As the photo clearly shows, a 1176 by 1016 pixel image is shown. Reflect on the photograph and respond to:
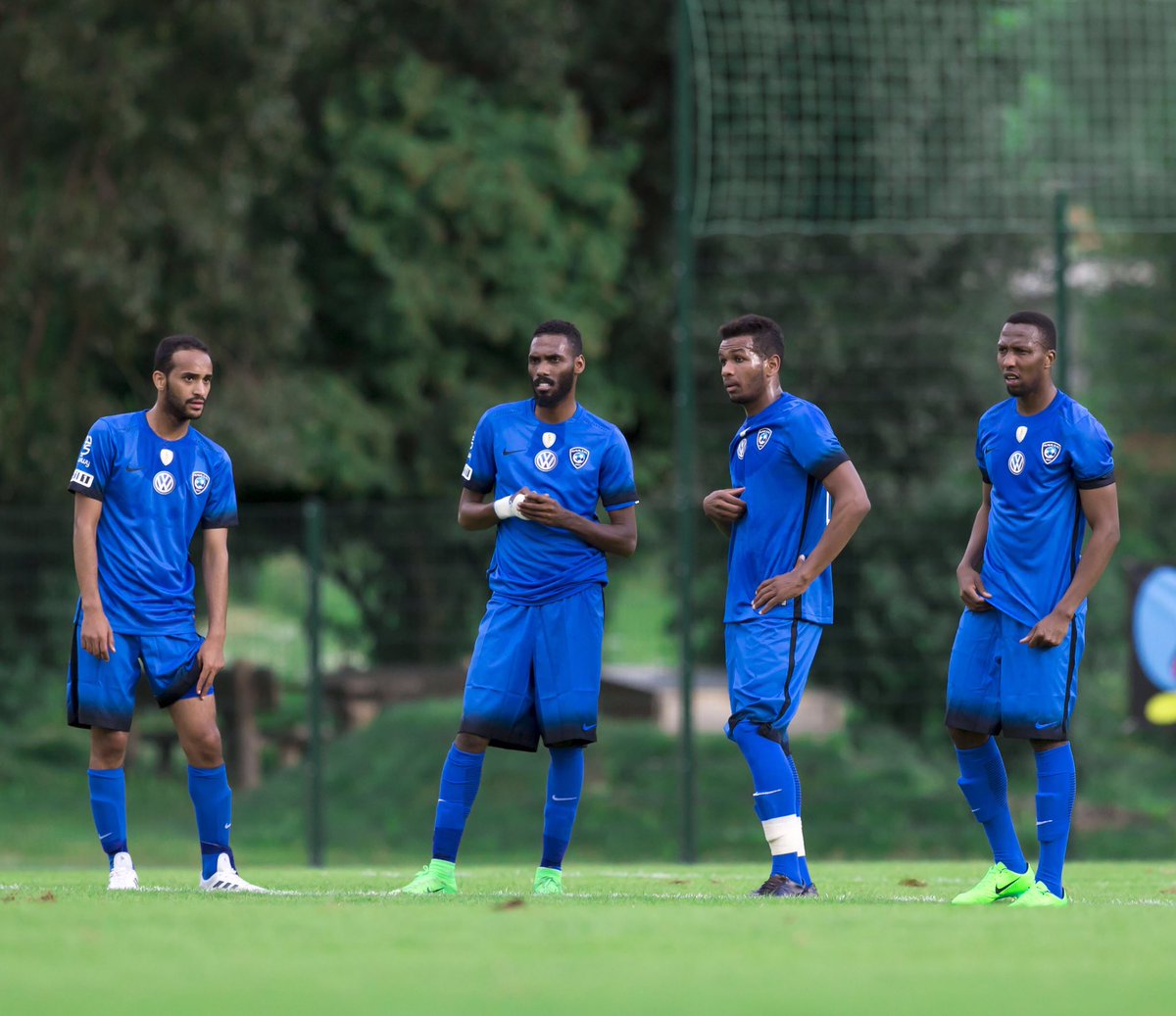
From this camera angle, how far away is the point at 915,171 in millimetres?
21156

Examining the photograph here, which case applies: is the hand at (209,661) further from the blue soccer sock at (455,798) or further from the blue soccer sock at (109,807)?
the blue soccer sock at (455,798)

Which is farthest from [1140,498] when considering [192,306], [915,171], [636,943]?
[636,943]

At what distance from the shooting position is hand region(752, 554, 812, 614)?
7.84 m

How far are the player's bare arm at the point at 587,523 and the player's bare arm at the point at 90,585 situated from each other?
1.77 meters

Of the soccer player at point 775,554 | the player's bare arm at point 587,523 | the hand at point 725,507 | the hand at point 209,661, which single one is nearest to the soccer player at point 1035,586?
the soccer player at point 775,554

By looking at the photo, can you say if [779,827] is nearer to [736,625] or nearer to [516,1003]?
[736,625]

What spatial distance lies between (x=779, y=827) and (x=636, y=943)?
1.86m

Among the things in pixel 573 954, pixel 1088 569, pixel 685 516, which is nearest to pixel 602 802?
pixel 685 516

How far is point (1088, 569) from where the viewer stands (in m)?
7.62

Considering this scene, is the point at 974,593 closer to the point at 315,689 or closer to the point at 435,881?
the point at 435,881

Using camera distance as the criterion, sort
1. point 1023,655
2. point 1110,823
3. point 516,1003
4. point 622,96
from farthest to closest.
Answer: point 622,96 < point 1110,823 < point 1023,655 < point 516,1003

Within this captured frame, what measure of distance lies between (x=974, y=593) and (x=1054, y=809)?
Result: 2.93ft

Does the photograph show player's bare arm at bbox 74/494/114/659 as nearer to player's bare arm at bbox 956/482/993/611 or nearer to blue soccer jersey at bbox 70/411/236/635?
blue soccer jersey at bbox 70/411/236/635

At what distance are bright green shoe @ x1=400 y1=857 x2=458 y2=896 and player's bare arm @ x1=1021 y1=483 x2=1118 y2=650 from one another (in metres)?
2.46
